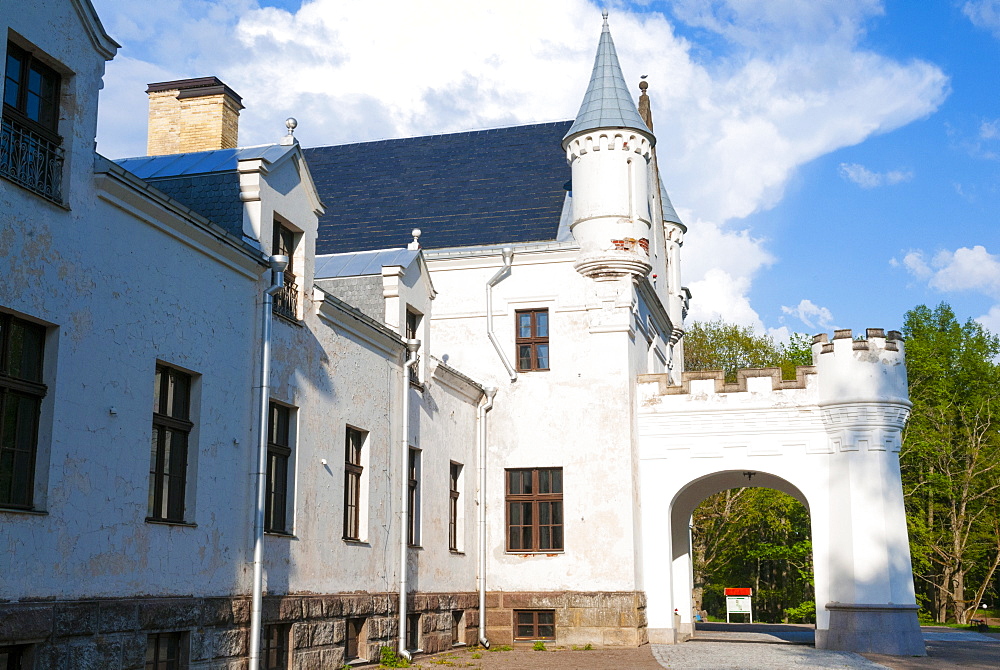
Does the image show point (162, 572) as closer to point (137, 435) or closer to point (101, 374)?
point (137, 435)

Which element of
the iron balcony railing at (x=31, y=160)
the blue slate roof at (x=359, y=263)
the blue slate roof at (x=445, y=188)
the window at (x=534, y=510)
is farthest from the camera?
the blue slate roof at (x=445, y=188)

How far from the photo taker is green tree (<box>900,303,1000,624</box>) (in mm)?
40906

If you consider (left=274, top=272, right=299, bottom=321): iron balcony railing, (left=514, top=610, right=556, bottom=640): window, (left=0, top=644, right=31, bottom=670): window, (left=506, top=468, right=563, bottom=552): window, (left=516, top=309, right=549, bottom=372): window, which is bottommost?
(left=514, top=610, right=556, bottom=640): window

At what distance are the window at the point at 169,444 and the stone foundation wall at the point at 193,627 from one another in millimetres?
1056

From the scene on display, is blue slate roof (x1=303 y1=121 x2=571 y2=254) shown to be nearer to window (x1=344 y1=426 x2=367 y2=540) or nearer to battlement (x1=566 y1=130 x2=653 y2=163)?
battlement (x1=566 y1=130 x2=653 y2=163)

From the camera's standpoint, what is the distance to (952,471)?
42.2m

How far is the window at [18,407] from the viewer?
30.6 feet

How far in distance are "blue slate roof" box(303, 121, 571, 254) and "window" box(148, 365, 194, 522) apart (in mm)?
14039

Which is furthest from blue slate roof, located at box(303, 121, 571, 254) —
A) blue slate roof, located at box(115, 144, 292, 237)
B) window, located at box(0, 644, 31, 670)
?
window, located at box(0, 644, 31, 670)

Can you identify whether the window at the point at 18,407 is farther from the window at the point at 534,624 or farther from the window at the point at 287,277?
the window at the point at 534,624

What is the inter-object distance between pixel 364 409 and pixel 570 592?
322 inches

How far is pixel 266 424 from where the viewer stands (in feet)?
44.0

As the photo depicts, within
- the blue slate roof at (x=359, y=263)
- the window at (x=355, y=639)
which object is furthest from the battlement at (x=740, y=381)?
the window at (x=355, y=639)

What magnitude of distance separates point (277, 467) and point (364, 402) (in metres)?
2.91
